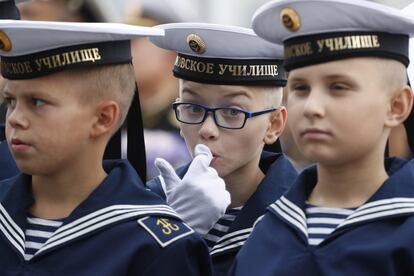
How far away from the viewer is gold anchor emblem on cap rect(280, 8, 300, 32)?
4.64 metres

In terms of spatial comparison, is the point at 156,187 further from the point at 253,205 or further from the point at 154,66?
the point at 154,66

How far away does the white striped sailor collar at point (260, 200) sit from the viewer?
214 inches

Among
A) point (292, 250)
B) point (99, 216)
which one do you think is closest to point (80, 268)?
point (99, 216)

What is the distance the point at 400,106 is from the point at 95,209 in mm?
1102

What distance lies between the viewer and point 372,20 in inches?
179

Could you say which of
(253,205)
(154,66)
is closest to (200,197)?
(253,205)

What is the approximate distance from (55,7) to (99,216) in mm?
4665

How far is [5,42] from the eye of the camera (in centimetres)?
484

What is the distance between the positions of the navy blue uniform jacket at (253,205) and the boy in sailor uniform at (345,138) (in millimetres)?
653

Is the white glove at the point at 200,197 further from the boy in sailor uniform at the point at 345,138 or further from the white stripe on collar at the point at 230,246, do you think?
the boy in sailor uniform at the point at 345,138

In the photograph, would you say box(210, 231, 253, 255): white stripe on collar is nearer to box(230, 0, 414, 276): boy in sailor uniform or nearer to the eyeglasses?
the eyeglasses

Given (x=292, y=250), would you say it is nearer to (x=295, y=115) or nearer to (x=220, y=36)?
(x=295, y=115)

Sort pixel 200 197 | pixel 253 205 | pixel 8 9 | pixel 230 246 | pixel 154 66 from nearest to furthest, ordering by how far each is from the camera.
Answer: pixel 200 197, pixel 230 246, pixel 253 205, pixel 8 9, pixel 154 66

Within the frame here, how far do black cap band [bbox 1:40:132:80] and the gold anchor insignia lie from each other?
0.58m
